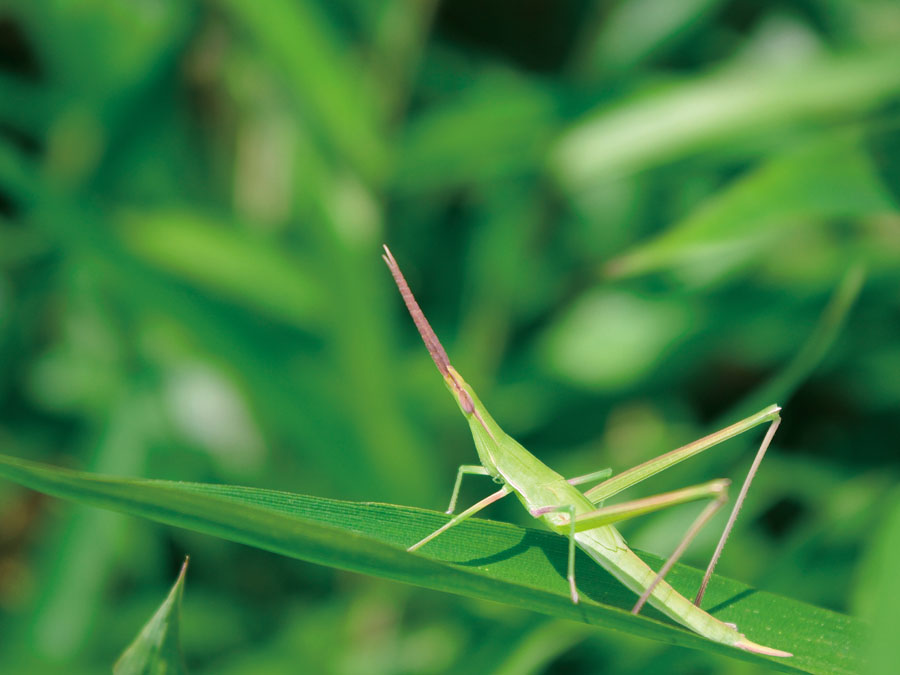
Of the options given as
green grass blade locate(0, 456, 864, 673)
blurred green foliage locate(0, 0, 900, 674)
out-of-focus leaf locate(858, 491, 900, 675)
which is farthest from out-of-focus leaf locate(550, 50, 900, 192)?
out-of-focus leaf locate(858, 491, 900, 675)

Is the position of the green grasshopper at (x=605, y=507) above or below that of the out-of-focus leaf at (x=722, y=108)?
below

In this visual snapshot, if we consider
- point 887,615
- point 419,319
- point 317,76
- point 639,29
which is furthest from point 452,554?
point 639,29

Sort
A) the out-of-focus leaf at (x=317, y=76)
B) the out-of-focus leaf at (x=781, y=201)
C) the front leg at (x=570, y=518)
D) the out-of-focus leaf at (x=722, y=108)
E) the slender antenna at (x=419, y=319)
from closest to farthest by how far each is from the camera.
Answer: the front leg at (x=570, y=518)
the slender antenna at (x=419, y=319)
the out-of-focus leaf at (x=781, y=201)
the out-of-focus leaf at (x=722, y=108)
the out-of-focus leaf at (x=317, y=76)

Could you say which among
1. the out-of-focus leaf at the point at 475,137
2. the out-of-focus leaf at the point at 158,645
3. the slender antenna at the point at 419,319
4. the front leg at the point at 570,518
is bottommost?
the out-of-focus leaf at the point at 158,645

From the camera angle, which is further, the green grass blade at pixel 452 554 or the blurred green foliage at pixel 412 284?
the blurred green foliage at pixel 412 284

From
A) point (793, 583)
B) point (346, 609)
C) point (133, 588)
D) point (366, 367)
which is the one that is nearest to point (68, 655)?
point (133, 588)

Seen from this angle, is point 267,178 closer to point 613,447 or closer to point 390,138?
point 390,138

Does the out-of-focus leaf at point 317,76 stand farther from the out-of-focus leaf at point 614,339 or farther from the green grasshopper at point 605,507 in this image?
the green grasshopper at point 605,507

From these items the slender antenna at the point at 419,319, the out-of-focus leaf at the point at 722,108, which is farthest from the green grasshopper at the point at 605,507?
the out-of-focus leaf at the point at 722,108

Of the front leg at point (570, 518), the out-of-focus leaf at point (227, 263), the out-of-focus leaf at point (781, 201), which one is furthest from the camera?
the out-of-focus leaf at point (227, 263)
